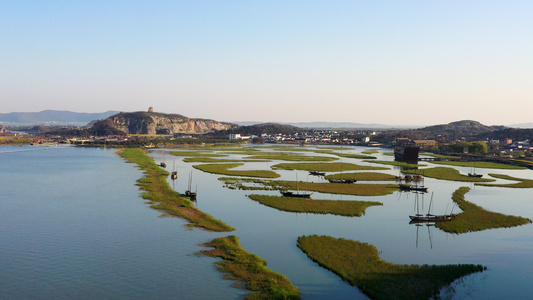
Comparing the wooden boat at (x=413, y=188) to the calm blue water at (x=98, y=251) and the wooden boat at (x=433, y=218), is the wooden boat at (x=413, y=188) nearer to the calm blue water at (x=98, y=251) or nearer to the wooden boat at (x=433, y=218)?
the wooden boat at (x=433, y=218)

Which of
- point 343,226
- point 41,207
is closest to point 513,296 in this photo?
point 343,226

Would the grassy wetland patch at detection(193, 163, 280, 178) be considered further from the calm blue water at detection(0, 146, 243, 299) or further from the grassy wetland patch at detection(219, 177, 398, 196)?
the calm blue water at detection(0, 146, 243, 299)

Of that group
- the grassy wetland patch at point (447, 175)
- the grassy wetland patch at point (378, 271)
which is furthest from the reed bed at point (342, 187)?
the grassy wetland patch at point (378, 271)

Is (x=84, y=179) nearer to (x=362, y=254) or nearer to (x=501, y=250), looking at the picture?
(x=362, y=254)

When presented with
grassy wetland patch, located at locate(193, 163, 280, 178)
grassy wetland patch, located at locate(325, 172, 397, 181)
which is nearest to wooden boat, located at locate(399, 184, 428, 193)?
grassy wetland patch, located at locate(325, 172, 397, 181)

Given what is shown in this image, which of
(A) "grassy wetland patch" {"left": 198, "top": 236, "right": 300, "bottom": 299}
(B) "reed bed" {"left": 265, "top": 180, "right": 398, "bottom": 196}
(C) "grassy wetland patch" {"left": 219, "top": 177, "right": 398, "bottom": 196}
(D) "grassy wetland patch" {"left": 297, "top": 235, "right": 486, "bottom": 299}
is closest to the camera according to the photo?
(A) "grassy wetland patch" {"left": 198, "top": 236, "right": 300, "bottom": 299}
